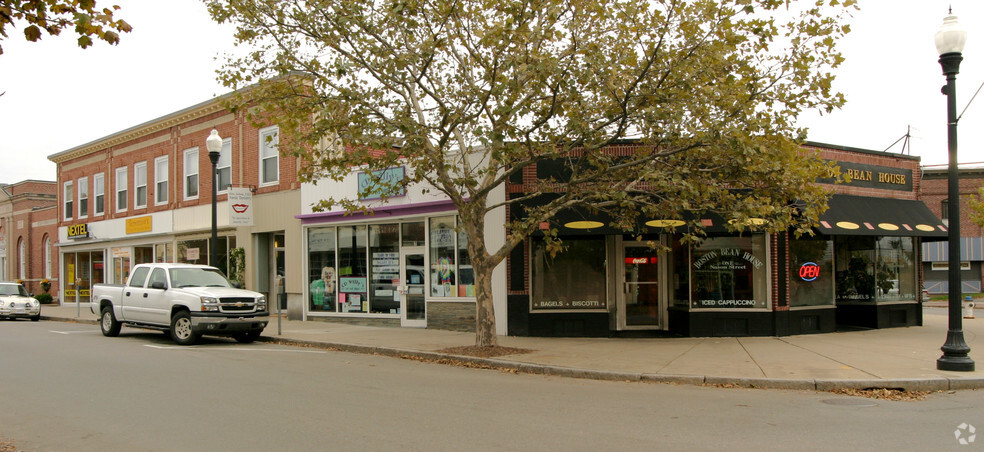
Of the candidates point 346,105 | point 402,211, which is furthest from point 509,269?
point 346,105

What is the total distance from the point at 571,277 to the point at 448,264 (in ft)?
10.8

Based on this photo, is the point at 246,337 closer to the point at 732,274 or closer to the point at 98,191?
the point at 732,274

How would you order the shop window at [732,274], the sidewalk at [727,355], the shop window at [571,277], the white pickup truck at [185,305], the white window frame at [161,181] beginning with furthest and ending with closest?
the white window frame at [161,181]
the shop window at [571,277]
the shop window at [732,274]
the white pickup truck at [185,305]
the sidewalk at [727,355]

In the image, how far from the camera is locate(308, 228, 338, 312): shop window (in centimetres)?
2012

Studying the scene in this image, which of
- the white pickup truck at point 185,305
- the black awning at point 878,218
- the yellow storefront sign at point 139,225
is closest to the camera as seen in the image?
the white pickup truck at point 185,305

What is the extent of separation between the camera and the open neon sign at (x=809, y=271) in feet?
52.5

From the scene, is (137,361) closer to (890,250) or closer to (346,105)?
(346,105)

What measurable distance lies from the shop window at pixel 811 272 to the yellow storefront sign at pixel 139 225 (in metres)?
22.8

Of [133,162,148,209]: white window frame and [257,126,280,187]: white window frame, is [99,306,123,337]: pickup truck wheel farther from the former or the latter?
[133,162,148,209]: white window frame

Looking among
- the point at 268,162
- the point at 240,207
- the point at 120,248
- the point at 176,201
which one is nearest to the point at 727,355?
the point at 268,162

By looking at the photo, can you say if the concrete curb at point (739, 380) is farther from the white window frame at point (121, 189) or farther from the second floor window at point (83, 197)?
the second floor window at point (83, 197)

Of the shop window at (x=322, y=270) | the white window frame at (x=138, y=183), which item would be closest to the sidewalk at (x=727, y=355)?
the shop window at (x=322, y=270)

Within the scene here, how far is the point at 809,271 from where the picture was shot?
16.1 meters

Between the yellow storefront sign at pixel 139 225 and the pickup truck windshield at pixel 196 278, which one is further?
the yellow storefront sign at pixel 139 225
